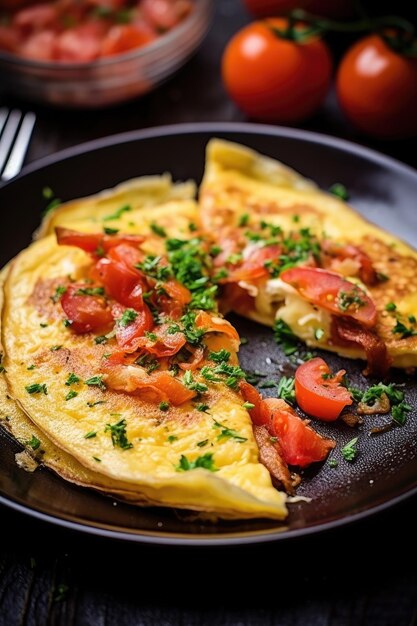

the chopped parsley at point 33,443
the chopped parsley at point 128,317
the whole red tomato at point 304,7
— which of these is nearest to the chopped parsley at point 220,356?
the chopped parsley at point 128,317

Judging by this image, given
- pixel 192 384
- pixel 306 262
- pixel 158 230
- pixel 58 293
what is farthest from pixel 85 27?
pixel 192 384

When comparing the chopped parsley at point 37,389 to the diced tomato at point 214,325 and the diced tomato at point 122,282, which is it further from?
the diced tomato at point 214,325

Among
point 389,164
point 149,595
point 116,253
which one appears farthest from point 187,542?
point 389,164

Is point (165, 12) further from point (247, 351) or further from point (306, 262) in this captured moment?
point (247, 351)

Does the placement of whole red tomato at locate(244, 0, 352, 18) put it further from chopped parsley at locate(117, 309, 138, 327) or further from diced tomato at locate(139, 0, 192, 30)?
chopped parsley at locate(117, 309, 138, 327)

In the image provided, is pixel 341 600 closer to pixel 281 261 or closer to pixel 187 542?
pixel 187 542

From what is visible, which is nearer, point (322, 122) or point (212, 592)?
point (212, 592)
